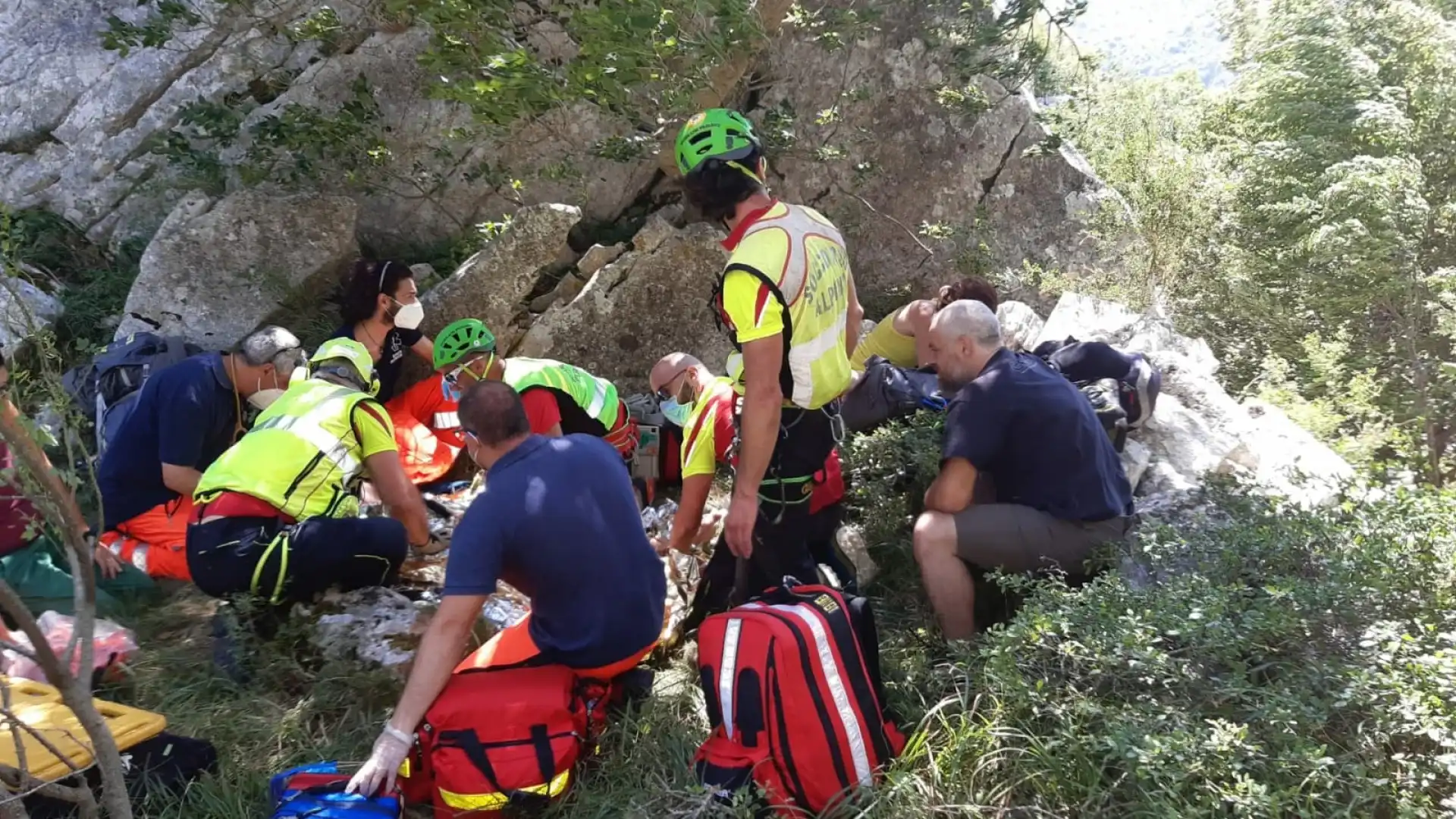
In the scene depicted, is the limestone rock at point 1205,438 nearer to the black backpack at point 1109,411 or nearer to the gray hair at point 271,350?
the black backpack at point 1109,411

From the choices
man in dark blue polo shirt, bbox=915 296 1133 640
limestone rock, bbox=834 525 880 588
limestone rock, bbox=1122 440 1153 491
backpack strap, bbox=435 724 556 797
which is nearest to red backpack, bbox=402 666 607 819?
backpack strap, bbox=435 724 556 797

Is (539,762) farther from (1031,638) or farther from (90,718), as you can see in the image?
(1031,638)

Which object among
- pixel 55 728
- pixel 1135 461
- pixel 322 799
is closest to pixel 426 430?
pixel 55 728

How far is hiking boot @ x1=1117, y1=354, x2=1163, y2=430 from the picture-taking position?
4242 millimetres

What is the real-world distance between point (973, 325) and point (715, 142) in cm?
122

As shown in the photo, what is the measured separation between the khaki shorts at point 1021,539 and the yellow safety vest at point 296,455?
2.37 meters

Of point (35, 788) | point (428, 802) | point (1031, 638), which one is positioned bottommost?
point (428, 802)

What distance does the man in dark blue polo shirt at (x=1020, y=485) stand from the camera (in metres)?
3.22

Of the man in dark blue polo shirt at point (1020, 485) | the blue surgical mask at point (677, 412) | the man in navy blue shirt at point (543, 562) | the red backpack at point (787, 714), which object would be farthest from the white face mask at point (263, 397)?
the man in dark blue polo shirt at point (1020, 485)

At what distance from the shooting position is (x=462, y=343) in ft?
15.8

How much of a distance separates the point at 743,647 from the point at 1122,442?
2347mm

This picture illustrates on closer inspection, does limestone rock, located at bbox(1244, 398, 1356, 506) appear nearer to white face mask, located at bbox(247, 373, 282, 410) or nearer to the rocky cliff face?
the rocky cliff face

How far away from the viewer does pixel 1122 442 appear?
4.04 meters

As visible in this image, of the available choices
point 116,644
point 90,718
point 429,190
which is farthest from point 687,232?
point 90,718
